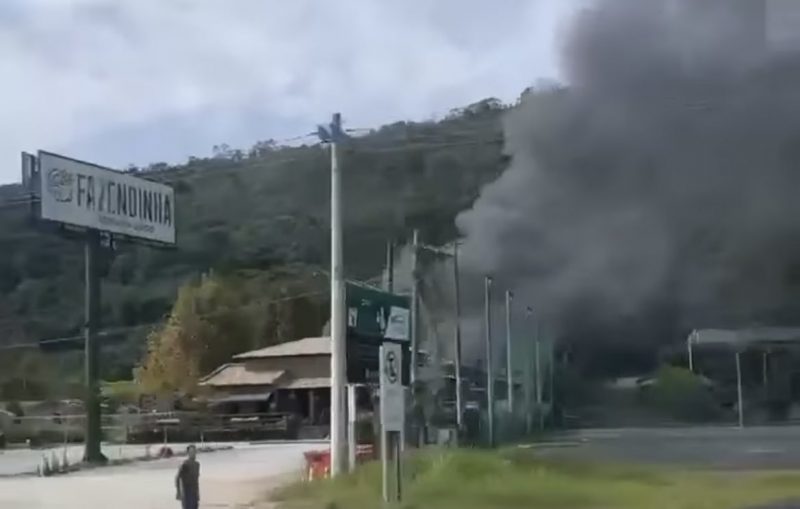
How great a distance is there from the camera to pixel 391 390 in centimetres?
1858

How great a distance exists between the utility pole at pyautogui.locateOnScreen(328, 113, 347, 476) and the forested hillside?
9.73 feet

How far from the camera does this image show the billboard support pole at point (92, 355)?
3850 centimetres

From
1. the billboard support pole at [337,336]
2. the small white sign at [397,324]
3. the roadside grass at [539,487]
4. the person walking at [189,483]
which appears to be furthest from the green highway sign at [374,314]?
the person walking at [189,483]

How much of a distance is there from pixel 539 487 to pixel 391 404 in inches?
116

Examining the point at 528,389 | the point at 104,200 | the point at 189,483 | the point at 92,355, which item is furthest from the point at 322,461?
the point at 104,200

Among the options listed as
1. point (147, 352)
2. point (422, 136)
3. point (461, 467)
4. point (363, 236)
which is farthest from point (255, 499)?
point (147, 352)

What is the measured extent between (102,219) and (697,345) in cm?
2303

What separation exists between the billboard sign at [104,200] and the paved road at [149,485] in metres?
9.15

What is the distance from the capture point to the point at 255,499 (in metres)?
22.5

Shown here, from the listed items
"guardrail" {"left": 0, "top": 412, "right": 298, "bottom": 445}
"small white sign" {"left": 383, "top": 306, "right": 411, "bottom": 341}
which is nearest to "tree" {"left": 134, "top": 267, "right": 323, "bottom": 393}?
"guardrail" {"left": 0, "top": 412, "right": 298, "bottom": 445}

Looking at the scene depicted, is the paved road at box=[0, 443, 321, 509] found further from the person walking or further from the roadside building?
the roadside building

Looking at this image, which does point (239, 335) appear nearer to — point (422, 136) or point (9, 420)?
point (9, 420)

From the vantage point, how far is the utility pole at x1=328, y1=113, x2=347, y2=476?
76.6 ft

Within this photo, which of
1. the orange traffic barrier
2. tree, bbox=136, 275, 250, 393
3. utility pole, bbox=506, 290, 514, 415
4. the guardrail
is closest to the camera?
the orange traffic barrier
